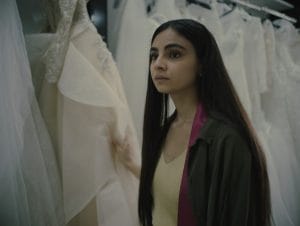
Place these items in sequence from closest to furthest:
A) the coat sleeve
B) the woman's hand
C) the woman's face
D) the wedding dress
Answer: the coat sleeve, the woman's face, the woman's hand, the wedding dress

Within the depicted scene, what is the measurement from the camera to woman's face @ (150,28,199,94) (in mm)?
820

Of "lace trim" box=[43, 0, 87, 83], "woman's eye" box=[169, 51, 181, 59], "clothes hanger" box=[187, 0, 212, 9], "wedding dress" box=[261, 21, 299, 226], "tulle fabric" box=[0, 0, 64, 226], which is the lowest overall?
"wedding dress" box=[261, 21, 299, 226]

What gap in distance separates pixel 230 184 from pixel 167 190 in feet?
0.55

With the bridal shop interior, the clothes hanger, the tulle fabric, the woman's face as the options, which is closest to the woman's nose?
the woman's face

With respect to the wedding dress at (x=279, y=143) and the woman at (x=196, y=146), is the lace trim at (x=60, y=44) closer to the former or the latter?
the woman at (x=196, y=146)

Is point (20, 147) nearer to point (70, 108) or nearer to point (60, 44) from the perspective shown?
point (70, 108)

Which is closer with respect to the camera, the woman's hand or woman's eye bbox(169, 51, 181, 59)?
woman's eye bbox(169, 51, 181, 59)

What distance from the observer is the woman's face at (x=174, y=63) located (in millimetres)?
820

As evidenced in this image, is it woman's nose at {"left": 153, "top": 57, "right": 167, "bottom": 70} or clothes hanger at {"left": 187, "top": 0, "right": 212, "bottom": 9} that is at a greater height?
clothes hanger at {"left": 187, "top": 0, "right": 212, "bottom": 9}

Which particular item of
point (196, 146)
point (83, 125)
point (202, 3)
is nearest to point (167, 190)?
point (196, 146)

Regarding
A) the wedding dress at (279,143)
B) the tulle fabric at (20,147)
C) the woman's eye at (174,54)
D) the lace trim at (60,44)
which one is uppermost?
the lace trim at (60,44)

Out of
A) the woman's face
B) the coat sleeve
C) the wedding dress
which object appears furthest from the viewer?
the wedding dress

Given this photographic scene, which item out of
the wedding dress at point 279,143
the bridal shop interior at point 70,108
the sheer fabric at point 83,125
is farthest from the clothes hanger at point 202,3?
the sheer fabric at point 83,125

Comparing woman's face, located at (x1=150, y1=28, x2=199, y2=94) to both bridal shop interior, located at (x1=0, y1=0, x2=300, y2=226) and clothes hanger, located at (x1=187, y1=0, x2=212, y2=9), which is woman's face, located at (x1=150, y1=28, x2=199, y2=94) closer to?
bridal shop interior, located at (x1=0, y1=0, x2=300, y2=226)
